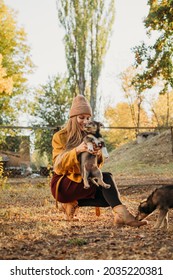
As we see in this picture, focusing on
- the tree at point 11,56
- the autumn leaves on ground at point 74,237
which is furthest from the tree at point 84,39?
the autumn leaves on ground at point 74,237

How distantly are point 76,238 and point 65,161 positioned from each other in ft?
3.42

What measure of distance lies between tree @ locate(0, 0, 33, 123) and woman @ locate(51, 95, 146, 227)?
18317 millimetres

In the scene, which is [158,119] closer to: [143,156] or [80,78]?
[80,78]

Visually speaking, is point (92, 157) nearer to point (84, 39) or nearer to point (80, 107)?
point (80, 107)

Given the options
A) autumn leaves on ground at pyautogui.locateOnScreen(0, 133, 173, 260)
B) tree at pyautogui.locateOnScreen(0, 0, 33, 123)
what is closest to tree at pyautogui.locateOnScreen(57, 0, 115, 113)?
tree at pyautogui.locateOnScreen(0, 0, 33, 123)

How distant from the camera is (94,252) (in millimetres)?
3439

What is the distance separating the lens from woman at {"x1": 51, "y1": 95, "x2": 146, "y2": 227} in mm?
4801

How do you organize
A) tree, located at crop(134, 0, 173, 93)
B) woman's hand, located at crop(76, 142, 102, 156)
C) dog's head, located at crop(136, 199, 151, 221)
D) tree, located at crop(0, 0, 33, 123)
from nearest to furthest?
woman's hand, located at crop(76, 142, 102, 156), dog's head, located at crop(136, 199, 151, 221), tree, located at crop(134, 0, 173, 93), tree, located at crop(0, 0, 33, 123)

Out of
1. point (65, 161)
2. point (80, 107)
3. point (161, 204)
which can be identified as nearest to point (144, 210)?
point (161, 204)

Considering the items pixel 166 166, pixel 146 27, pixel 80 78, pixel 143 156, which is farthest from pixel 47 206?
pixel 80 78

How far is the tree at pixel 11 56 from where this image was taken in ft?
78.6

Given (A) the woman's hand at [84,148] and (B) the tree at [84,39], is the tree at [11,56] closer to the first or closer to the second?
(B) the tree at [84,39]

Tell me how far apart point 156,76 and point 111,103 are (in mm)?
23386

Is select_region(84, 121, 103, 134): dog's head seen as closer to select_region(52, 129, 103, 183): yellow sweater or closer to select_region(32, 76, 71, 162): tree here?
select_region(52, 129, 103, 183): yellow sweater
